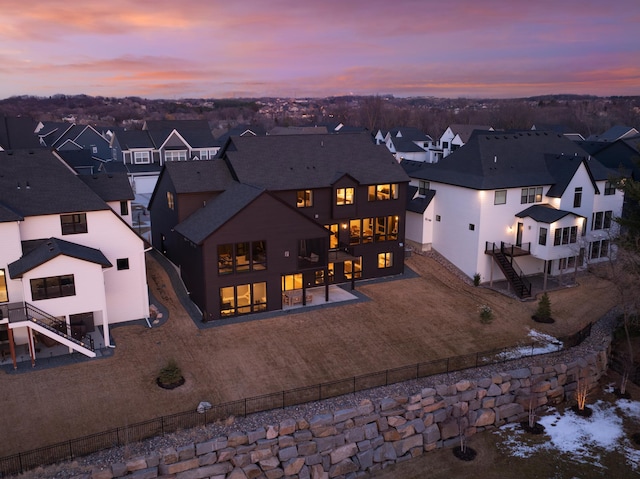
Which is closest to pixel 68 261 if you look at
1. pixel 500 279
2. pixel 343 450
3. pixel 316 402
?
pixel 316 402

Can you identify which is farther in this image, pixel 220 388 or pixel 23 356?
pixel 23 356

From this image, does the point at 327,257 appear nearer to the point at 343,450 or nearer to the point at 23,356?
the point at 343,450

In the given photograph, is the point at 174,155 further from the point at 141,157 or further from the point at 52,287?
the point at 52,287

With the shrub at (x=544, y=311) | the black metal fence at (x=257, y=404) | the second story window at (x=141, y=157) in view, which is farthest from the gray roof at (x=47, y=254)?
the second story window at (x=141, y=157)

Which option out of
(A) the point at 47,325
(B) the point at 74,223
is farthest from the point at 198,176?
(A) the point at 47,325

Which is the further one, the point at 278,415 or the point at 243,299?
the point at 243,299

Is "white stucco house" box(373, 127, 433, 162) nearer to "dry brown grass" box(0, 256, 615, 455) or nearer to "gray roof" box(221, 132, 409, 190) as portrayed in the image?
"gray roof" box(221, 132, 409, 190)

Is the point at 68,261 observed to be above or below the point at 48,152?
below

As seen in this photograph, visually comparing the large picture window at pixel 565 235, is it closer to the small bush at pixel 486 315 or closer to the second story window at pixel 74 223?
the small bush at pixel 486 315
